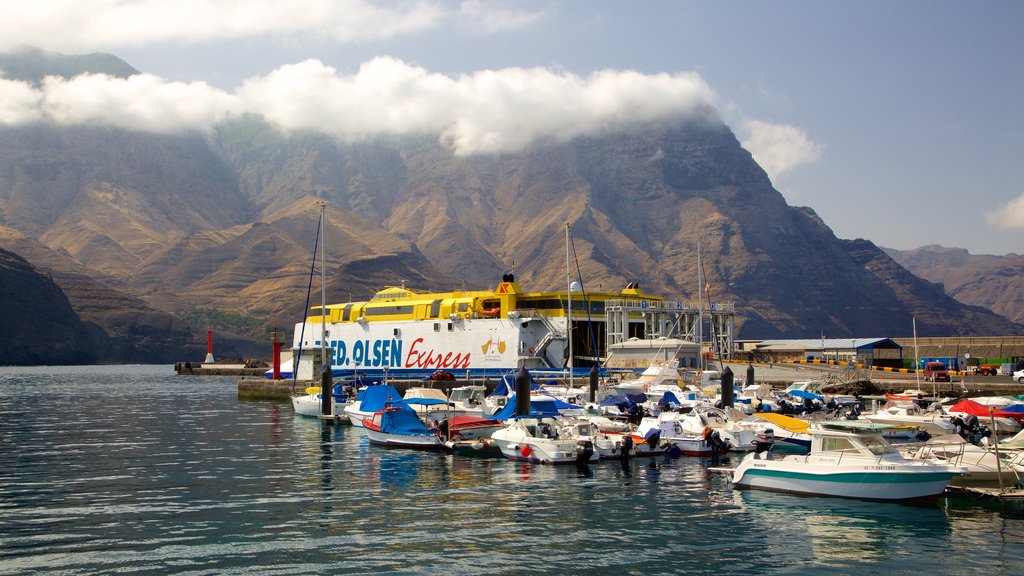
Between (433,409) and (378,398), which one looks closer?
(433,409)

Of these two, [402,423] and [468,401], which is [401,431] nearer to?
[402,423]

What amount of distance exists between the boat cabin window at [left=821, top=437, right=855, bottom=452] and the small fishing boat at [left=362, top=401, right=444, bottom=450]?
69.1 ft

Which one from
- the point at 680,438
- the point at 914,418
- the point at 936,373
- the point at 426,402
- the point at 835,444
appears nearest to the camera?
the point at 835,444

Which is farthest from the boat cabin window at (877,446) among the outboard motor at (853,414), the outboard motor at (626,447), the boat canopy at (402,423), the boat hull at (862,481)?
the boat canopy at (402,423)

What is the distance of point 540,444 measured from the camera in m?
43.6

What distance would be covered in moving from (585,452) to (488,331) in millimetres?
48225

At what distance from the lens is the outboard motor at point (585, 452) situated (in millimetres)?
42938

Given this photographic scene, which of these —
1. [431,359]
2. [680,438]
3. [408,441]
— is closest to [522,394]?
[408,441]

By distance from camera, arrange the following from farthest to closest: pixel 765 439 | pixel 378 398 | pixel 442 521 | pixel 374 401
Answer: pixel 374 401 → pixel 378 398 → pixel 765 439 → pixel 442 521

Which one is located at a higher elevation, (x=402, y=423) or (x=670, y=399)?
(x=670, y=399)

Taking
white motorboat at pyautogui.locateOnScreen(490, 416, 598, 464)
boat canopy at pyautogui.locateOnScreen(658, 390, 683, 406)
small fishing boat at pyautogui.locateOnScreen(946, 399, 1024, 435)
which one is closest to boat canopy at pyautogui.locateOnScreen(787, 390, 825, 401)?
boat canopy at pyautogui.locateOnScreen(658, 390, 683, 406)

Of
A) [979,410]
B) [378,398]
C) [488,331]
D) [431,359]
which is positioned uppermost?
[488,331]

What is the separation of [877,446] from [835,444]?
1.48m

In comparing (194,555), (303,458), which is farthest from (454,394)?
(194,555)
